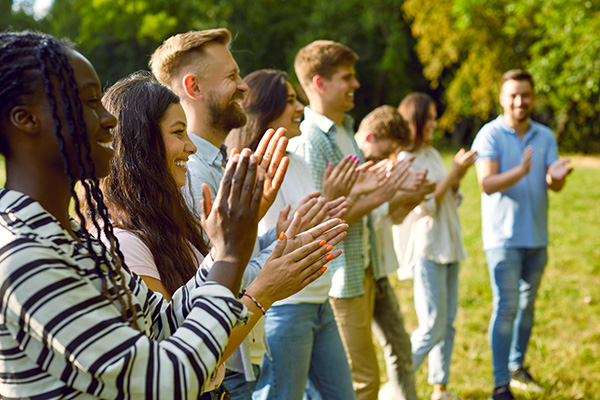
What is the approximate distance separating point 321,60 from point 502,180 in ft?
5.11

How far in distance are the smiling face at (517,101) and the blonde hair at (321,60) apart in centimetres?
138

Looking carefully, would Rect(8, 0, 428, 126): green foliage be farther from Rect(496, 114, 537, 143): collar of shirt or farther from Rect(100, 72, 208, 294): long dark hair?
Rect(100, 72, 208, 294): long dark hair

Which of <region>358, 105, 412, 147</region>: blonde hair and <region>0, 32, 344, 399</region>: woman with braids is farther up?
<region>358, 105, 412, 147</region>: blonde hair

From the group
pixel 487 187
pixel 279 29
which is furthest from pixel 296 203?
pixel 279 29

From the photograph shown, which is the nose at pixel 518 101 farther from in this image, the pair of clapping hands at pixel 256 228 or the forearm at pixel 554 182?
the pair of clapping hands at pixel 256 228

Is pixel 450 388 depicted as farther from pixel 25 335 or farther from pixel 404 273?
pixel 25 335

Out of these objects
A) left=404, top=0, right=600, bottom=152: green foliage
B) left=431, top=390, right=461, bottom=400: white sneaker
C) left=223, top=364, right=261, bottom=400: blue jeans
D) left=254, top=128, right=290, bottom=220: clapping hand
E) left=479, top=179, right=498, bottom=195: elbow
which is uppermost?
left=404, top=0, right=600, bottom=152: green foliage

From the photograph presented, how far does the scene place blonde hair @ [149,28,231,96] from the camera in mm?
2443

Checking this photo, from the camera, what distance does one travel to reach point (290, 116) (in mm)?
2979

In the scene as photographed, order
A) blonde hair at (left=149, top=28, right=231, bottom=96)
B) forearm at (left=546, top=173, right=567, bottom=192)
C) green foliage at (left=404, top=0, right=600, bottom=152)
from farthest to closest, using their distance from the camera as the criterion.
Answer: green foliage at (left=404, top=0, right=600, bottom=152), forearm at (left=546, top=173, right=567, bottom=192), blonde hair at (left=149, top=28, right=231, bottom=96)

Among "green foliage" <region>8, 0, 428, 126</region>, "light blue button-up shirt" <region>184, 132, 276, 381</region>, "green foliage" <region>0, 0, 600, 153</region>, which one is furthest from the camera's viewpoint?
"green foliage" <region>8, 0, 428, 126</region>

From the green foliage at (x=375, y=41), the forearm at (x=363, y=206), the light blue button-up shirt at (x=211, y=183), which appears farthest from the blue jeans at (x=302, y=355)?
the green foliage at (x=375, y=41)

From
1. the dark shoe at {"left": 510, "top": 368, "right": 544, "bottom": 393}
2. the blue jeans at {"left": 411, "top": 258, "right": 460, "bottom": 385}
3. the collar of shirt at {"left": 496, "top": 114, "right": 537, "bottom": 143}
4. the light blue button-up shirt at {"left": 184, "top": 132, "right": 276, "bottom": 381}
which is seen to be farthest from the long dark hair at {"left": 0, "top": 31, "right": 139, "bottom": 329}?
the collar of shirt at {"left": 496, "top": 114, "right": 537, "bottom": 143}

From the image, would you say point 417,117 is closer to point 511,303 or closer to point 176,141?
point 511,303
